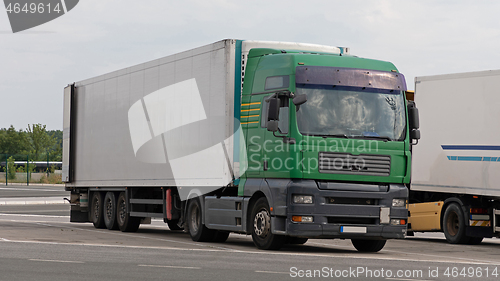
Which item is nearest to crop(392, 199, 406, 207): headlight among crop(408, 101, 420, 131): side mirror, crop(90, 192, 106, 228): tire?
crop(408, 101, 420, 131): side mirror

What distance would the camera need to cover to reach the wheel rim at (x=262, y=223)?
14773 millimetres

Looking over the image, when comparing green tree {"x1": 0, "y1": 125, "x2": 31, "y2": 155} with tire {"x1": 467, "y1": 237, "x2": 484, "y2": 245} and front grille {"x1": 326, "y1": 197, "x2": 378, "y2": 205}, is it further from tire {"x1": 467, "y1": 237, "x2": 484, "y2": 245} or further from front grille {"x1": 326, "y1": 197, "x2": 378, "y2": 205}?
front grille {"x1": 326, "y1": 197, "x2": 378, "y2": 205}

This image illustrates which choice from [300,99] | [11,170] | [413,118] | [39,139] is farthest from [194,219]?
[39,139]

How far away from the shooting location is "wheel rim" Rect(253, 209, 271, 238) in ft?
48.5

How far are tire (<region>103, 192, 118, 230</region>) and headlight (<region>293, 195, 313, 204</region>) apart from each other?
8.61m

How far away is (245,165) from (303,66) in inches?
91.9

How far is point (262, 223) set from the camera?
14930 mm

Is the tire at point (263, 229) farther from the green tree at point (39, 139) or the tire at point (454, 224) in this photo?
the green tree at point (39, 139)

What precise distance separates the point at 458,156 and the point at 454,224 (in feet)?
5.60

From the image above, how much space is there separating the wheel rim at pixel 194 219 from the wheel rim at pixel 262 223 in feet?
7.78

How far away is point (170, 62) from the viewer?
60.5 feet

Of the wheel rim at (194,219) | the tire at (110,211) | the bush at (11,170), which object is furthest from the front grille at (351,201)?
the bush at (11,170)

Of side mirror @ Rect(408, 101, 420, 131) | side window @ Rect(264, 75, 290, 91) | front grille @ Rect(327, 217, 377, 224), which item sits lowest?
front grille @ Rect(327, 217, 377, 224)

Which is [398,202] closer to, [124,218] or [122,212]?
[124,218]
